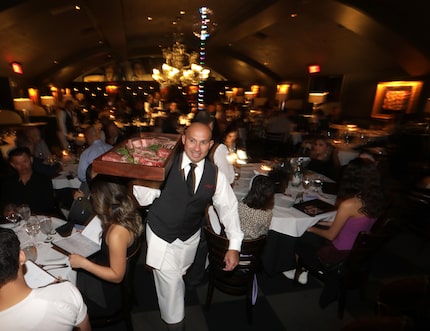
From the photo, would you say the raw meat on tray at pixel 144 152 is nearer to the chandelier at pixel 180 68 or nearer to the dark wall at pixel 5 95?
the chandelier at pixel 180 68

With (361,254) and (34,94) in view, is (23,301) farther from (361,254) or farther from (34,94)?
(34,94)

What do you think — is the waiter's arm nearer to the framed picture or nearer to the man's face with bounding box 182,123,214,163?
the man's face with bounding box 182,123,214,163

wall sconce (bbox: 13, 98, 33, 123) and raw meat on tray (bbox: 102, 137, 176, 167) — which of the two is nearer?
raw meat on tray (bbox: 102, 137, 176, 167)

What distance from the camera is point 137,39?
1283 cm

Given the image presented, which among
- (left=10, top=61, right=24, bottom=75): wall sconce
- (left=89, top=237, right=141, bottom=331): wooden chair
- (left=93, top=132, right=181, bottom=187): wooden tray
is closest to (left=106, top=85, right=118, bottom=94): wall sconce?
(left=10, top=61, right=24, bottom=75): wall sconce

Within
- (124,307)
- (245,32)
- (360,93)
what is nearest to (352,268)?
(124,307)

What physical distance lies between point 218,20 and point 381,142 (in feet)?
21.9

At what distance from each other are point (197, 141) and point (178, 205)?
494mm

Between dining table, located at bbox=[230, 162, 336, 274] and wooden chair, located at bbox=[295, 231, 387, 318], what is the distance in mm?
294

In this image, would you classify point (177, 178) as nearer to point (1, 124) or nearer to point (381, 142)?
point (381, 142)

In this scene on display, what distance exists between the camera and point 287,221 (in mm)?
2475

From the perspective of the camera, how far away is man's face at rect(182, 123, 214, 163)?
1720mm

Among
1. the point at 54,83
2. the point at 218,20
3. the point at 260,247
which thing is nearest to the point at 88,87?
the point at 54,83

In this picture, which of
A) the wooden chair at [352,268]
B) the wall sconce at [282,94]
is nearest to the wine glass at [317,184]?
the wooden chair at [352,268]
